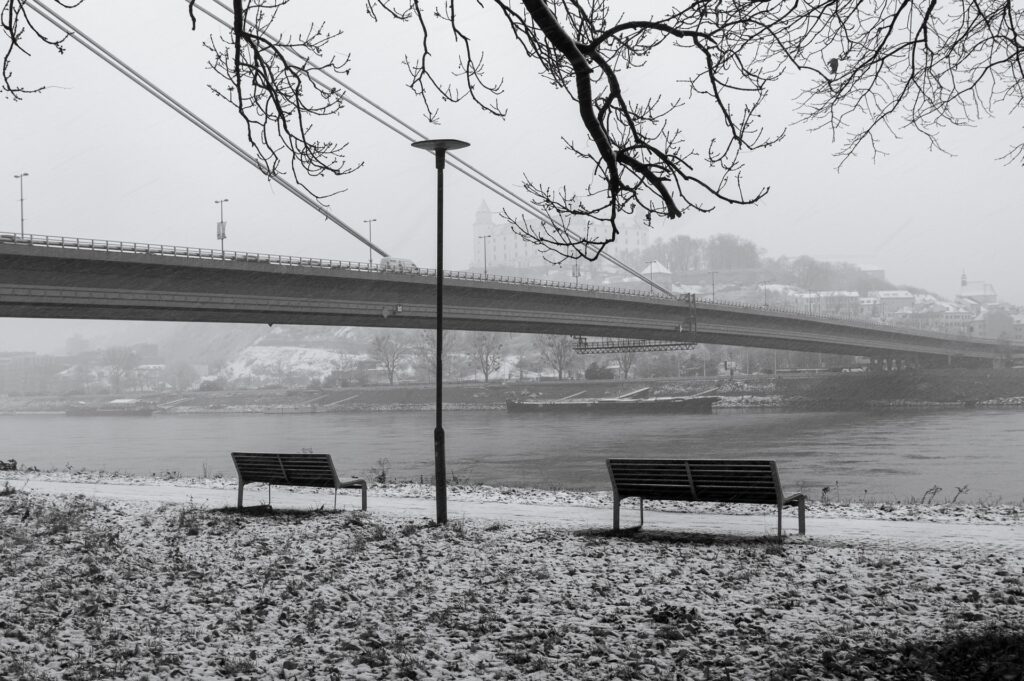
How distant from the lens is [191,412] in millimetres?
88438

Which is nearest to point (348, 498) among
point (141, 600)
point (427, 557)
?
point (427, 557)

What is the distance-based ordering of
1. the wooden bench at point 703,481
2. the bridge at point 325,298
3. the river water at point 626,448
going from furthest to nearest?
the bridge at point 325,298 < the river water at point 626,448 < the wooden bench at point 703,481

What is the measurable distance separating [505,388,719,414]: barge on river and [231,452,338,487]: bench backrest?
5655cm

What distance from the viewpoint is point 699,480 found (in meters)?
7.59

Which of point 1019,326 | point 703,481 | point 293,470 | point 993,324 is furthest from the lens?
point 993,324

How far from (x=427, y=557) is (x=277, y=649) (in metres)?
2.09

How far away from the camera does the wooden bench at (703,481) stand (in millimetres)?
7367

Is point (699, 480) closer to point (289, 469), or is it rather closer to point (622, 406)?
point (289, 469)

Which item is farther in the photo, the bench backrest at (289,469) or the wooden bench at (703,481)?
the bench backrest at (289,469)

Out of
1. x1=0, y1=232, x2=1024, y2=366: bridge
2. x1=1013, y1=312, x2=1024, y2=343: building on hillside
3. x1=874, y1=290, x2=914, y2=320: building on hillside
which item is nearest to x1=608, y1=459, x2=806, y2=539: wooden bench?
x1=0, y1=232, x2=1024, y2=366: bridge

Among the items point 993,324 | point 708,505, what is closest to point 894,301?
point 993,324

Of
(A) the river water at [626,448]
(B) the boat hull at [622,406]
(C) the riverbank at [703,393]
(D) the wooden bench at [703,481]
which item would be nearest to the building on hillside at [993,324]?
(C) the riverbank at [703,393]

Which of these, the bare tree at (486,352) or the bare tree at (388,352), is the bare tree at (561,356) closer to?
the bare tree at (486,352)

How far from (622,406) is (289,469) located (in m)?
60.8
